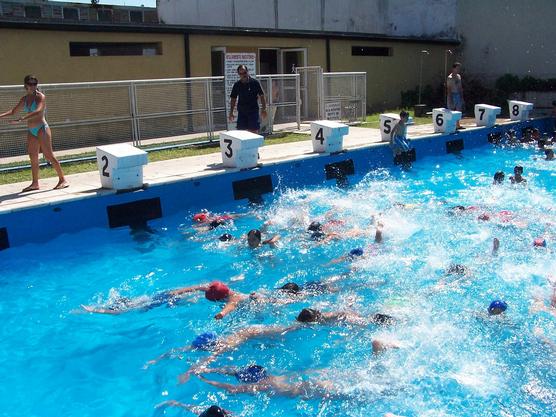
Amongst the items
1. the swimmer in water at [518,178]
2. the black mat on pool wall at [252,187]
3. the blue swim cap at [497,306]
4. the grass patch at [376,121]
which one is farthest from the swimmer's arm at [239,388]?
the grass patch at [376,121]

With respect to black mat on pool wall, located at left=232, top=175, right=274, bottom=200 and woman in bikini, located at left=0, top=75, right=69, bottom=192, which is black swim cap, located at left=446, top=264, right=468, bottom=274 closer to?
black mat on pool wall, located at left=232, top=175, right=274, bottom=200

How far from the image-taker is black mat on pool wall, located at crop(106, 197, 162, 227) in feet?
30.1

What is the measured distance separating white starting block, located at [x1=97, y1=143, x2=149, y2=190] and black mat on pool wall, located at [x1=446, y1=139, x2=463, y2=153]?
28.5ft

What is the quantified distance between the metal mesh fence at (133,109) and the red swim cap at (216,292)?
673cm

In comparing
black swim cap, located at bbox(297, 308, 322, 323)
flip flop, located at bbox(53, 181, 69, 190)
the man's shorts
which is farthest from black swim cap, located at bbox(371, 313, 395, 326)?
the man's shorts

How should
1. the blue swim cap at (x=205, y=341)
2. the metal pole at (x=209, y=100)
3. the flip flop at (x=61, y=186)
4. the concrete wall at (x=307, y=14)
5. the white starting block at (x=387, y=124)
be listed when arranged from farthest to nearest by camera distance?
the concrete wall at (x=307, y=14) → the metal pole at (x=209, y=100) → the white starting block at (x=387, y=124) → the flip flop at (x=61, y=186) → the blue swim cap at (x=205, y=341)

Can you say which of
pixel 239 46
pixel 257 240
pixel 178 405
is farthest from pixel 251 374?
pixel 239 46

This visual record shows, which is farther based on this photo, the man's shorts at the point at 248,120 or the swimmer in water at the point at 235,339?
the man's shorts at the point at 248,120

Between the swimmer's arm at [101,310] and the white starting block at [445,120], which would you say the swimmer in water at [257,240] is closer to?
the swimmer's arm at [101,310]

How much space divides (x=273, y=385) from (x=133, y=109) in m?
9.17

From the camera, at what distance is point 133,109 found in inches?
501

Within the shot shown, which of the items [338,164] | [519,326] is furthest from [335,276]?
[338,164]

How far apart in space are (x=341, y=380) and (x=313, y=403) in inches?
14.9

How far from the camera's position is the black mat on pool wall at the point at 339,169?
12352 mm
